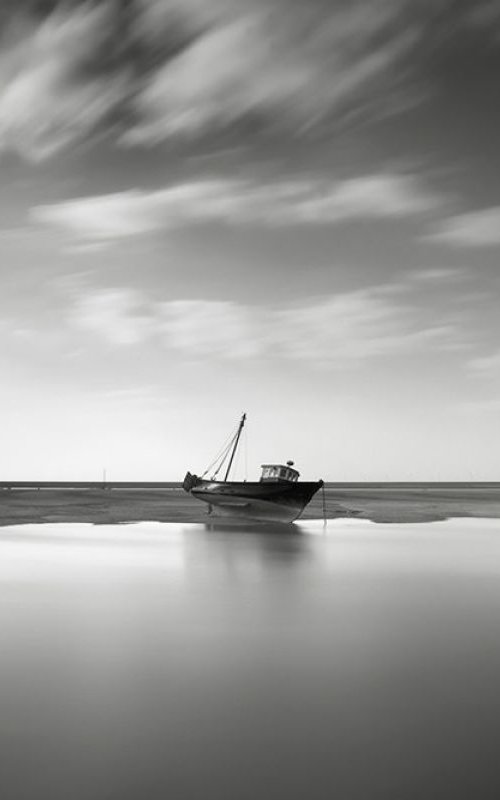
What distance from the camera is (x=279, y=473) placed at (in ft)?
186

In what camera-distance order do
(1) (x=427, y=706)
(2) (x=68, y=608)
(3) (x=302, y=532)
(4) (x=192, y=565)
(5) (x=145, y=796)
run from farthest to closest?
(3) (x=302, y=532) < (4) (x=192, y=565) < (2) (x=68, y=608) < (1) (x=427, y=706) < (5) (x=145, y=796)

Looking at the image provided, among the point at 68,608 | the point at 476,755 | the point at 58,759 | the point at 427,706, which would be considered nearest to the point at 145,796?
the point at 58,759

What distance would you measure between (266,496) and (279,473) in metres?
2.33

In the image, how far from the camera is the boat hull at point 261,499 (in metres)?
54.6

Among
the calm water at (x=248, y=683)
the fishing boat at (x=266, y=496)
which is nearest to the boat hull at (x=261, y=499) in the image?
the fishing boat at (x=266, y=496)

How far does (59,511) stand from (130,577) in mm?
42621

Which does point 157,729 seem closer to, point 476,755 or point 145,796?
point 145,796

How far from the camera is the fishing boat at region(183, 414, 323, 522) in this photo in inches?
2151

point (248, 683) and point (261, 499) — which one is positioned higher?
point (261, 499)

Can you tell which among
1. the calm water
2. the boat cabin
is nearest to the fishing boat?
the boat cabin

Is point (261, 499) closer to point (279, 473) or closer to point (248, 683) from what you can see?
point (279, 473)

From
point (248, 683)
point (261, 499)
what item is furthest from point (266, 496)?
point (248, 683)

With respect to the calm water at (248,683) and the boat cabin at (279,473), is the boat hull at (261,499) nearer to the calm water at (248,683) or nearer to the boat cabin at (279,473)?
the boat cabin at (279,473)

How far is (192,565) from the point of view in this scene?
25.5 meters
